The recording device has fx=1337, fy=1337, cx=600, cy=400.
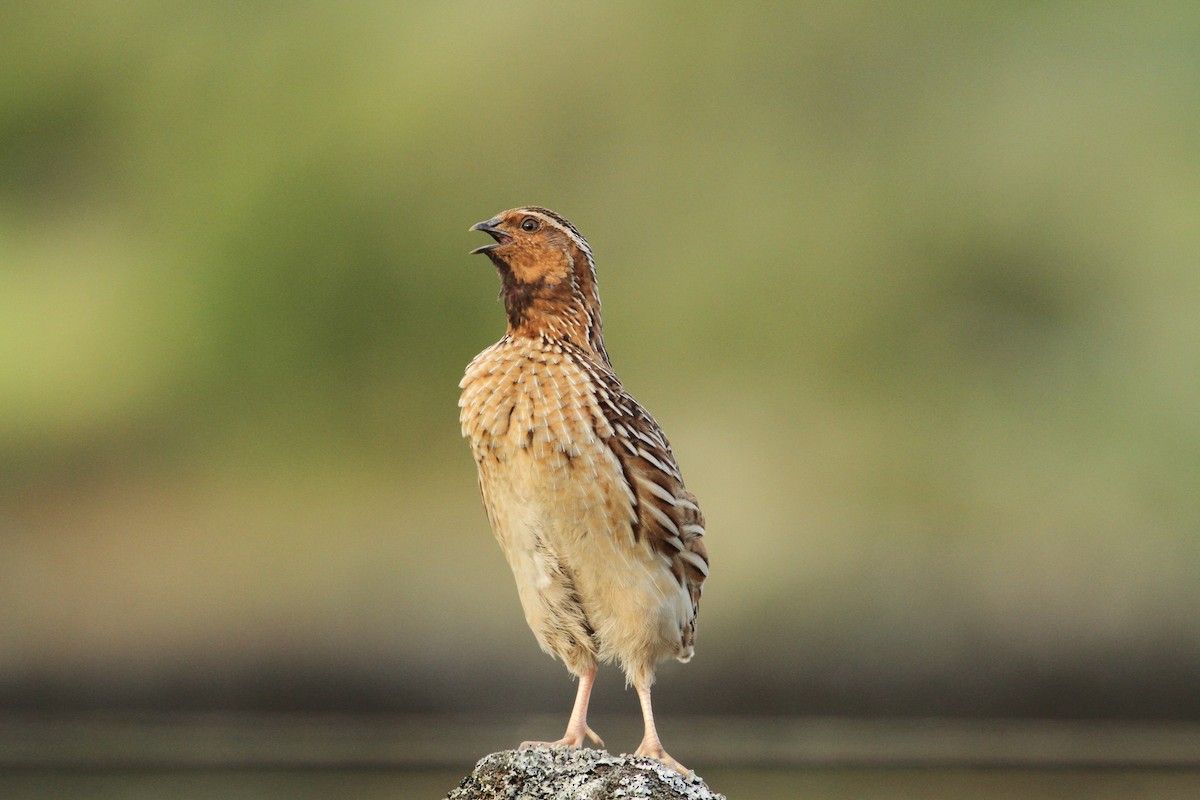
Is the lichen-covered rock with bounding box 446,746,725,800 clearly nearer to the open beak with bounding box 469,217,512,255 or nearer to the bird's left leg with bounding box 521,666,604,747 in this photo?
the bird's left leg with bounding box 521,666,604,747

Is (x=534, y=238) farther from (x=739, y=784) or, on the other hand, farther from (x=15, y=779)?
(x=15, y=779)

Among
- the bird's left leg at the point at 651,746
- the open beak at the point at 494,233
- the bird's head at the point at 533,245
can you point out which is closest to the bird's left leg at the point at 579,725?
the bird's left leg at the point at 651,746

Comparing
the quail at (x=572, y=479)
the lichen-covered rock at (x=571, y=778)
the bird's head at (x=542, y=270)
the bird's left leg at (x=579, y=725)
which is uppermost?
the bird's head at (x=542, y=270)

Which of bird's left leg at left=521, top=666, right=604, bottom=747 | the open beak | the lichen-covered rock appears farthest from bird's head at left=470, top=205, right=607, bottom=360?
the lichen-covered rock

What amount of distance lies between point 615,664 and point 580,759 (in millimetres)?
437

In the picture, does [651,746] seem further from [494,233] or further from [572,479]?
[494,233]

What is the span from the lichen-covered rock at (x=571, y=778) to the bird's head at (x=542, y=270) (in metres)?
1.35

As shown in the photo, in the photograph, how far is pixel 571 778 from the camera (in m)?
3.99

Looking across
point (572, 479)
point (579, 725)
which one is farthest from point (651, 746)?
point (572, 479)

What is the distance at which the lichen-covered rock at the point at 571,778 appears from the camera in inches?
155

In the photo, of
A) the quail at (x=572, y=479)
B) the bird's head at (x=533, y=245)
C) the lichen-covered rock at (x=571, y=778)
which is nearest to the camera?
the lichen-covered rock at (x=571, y=778)

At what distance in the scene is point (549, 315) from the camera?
438cm

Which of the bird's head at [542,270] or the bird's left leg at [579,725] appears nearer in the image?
the bird's left leg at [579,725]

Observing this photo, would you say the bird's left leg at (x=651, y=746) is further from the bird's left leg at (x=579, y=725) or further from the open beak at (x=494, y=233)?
the open beak at (x=494, y=233)
